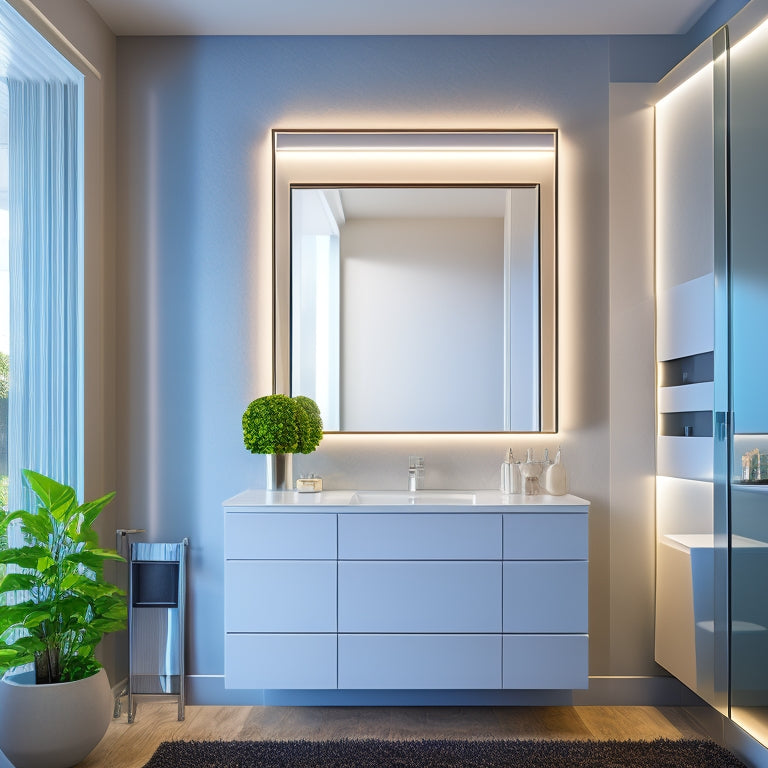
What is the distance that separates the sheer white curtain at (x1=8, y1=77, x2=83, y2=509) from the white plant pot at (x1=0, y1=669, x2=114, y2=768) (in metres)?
0.61

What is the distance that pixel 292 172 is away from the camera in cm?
313

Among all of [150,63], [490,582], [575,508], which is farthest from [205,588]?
[150,63]

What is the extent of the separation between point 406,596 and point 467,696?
69 cm

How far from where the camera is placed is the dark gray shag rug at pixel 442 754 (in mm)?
2484

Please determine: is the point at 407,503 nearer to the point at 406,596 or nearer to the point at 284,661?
the point at 406,596

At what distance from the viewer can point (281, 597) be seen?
2.65 m

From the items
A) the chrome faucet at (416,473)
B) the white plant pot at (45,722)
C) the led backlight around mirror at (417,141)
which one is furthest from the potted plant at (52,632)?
the led backlight around mirror at (417,141)

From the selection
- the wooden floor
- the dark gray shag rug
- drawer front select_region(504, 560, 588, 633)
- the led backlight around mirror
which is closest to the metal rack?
the wooden floor

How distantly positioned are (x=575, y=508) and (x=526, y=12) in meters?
1.95

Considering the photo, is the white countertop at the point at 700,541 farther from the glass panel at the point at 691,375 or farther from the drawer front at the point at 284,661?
the drawer front at the point at 284,661

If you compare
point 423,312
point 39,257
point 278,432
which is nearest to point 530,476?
point 423,312

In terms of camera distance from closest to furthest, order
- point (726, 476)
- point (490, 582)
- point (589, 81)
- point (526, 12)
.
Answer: point (726, 476), point (490, 582), point (526, 12), point (589, 81)

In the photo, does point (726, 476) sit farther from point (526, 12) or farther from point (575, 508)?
point (526, 12)

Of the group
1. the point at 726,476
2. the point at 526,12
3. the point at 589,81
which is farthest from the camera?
the point at 589,81
